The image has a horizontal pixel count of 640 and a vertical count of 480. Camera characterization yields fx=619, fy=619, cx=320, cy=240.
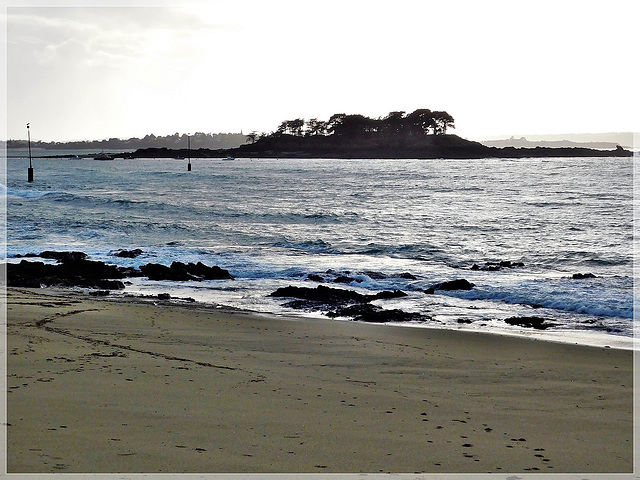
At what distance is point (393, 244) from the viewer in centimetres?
2253

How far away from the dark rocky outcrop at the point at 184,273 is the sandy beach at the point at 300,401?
6.20 metres

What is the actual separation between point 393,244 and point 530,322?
40.0 ft

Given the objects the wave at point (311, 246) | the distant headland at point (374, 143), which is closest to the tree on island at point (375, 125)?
the distant headland at point (374, 143)

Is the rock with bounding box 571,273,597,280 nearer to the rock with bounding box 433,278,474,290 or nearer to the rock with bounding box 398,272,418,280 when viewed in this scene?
the rock with bounding box 433,278,474,290

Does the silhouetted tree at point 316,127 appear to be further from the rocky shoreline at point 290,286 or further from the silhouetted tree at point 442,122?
the rocky shoreline at point 290,286

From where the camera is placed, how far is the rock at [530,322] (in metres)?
10.3

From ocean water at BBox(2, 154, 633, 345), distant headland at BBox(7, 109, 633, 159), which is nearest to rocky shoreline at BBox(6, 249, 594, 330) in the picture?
ocean water at BBox(2, 154, 633, 345)

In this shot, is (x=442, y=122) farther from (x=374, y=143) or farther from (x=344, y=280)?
(x=344, y=280)

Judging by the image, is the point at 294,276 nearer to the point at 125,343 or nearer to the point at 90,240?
the point at 125,343

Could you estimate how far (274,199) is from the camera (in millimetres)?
44281

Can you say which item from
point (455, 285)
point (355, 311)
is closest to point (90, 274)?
point (355, 311)

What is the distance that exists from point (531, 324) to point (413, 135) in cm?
16293

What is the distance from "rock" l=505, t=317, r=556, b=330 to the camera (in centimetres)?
1029

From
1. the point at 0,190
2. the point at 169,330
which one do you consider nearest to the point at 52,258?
the point at 169,330
